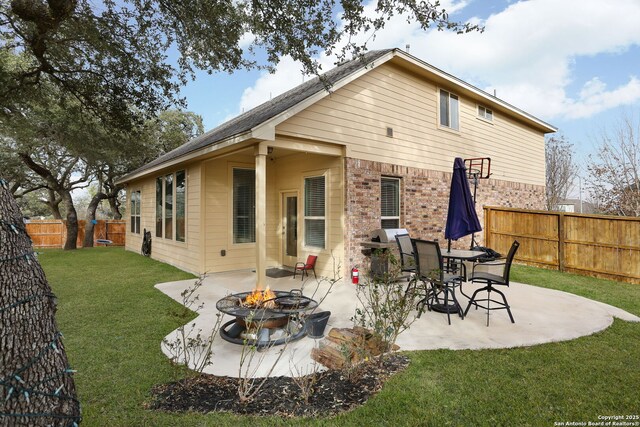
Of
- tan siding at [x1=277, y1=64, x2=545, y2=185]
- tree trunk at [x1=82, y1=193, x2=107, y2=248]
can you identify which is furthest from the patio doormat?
tree trunk at [x1=82, y1=193, x2=107, y2=248]

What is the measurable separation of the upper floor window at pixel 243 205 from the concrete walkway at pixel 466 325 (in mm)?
2414

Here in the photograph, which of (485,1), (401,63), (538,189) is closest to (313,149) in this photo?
(401,63)

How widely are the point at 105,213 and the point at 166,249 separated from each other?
4460 centimetres

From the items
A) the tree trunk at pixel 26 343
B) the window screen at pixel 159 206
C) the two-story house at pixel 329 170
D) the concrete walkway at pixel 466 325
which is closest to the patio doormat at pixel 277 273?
the two-story house at pixel 329 170

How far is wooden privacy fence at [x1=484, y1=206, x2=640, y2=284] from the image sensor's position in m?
7.83

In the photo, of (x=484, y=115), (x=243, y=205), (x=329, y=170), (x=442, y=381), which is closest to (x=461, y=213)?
(x=329, y=170)

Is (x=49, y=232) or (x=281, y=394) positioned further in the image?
(x=49, y=232)

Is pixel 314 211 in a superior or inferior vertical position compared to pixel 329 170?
inferior

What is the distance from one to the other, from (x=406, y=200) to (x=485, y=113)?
517 centimetres

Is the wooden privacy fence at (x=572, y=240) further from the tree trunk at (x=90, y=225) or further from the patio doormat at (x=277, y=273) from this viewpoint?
the tree trunk at (x=90, y=225)

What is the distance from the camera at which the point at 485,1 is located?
263 inches

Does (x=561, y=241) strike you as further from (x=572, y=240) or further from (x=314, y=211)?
(x=314, y=211)

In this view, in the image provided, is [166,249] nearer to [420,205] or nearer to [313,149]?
[313,149]

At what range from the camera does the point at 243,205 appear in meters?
9.18
